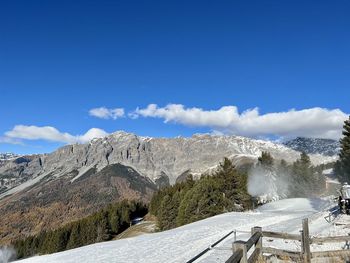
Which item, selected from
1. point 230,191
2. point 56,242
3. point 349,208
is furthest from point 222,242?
point 56,242

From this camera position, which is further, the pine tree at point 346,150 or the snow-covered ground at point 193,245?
the pine tree at point 346,150

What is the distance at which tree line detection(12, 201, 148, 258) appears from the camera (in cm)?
11819

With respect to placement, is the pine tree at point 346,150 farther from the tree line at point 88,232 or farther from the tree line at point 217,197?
the tree line at point 88,232

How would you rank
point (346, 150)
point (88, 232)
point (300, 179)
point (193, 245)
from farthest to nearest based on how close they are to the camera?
point (88, 232)
point (300, 179)
point (346, 150)
point (193, 245)

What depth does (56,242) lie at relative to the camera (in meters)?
120

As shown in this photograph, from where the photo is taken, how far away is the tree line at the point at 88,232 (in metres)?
118

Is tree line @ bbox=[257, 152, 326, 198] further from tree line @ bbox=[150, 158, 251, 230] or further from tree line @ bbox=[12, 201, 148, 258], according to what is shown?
tree line @ bbox=[12, 201, 148, 258]

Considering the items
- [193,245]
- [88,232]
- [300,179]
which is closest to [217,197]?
[300,179]

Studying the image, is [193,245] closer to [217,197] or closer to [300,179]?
[217,197]

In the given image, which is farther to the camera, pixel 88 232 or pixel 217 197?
pixel 88 232

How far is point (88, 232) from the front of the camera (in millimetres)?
119875

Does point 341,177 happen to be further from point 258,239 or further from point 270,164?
point 258,239

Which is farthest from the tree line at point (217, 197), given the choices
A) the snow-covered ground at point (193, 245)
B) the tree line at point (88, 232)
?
the tree line at point (88, 232)

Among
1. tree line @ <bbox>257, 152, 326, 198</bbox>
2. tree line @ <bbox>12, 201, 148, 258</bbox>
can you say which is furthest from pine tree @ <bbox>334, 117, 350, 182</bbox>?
tree line @ <bbox>12, 201, 148, 258</bbox>
